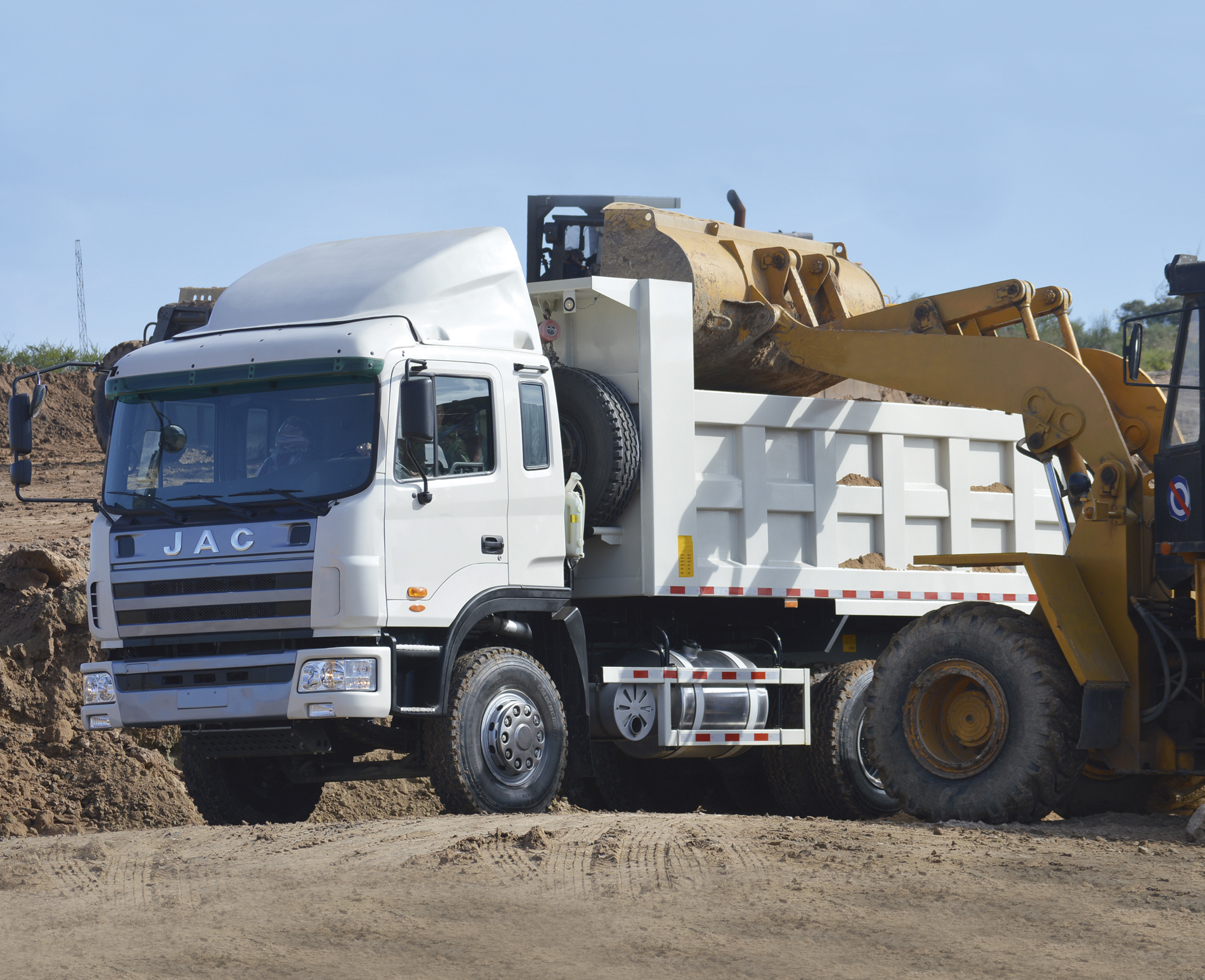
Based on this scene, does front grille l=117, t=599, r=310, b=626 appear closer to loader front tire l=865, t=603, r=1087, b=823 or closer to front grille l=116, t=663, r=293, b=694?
front grille l=116, t=663, r=293, b=694

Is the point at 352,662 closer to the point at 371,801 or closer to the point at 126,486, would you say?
the point at 126,486

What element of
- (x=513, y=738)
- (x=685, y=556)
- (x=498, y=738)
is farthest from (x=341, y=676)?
(x=685, y=556)

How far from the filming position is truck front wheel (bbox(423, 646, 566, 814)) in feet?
29.8

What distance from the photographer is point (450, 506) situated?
9.24 metres

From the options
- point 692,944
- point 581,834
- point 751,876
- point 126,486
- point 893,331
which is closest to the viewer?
point 692,944

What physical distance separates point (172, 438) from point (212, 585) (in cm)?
97

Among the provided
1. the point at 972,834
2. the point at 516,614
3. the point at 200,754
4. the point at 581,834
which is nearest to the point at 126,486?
the point at 200,754

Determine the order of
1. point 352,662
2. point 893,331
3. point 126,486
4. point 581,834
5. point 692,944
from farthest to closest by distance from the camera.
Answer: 1. point 893,331
2. point 126,486
3. point 352,662
4. point 581,834
5. point 692,944

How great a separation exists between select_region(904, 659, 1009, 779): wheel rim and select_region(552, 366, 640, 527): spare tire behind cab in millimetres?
2237

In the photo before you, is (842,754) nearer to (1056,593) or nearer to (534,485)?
(1056,593)

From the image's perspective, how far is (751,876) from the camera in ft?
23.6

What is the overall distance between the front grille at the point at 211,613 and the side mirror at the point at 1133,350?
14.5 feet

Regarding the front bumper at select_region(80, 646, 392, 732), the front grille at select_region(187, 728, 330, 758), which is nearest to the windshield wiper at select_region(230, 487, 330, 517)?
the front bumper at select_region(80, 646, 392, 732)

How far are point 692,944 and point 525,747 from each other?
3.55 meters
